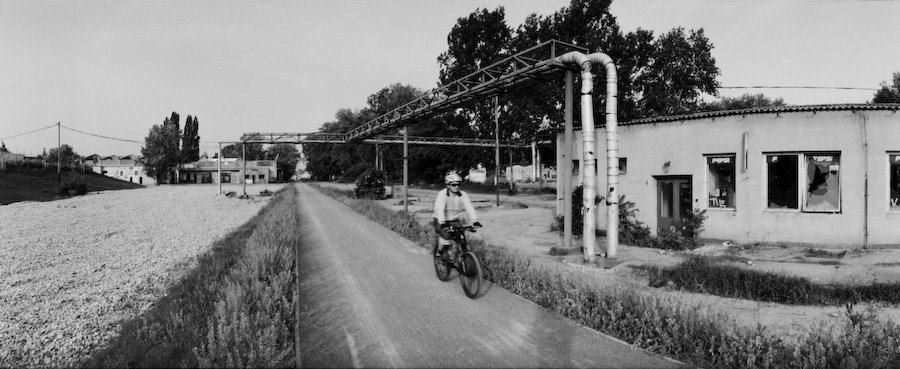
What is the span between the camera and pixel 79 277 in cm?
953

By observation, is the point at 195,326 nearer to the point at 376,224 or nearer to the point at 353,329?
the point at 353,329

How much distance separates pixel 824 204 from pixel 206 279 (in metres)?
14.1

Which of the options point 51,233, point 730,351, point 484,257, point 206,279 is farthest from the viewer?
point 51,233

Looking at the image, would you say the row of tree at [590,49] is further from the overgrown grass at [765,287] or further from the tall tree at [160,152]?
the tall tree at [160,152]

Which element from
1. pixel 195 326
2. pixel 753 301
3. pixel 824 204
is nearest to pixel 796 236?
pixel 824 204

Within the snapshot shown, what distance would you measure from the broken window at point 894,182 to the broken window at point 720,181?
325cm

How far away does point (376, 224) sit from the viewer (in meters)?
17.0

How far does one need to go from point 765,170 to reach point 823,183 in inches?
49.9

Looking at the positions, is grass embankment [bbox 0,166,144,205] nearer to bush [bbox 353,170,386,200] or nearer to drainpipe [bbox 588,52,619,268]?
bush [bbox 353,170,386,200]

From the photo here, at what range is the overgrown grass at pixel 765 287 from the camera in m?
6.41

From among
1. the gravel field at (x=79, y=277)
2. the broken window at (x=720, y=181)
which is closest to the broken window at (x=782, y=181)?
the broken window at (x=720, y=181)

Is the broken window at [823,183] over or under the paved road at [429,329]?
over

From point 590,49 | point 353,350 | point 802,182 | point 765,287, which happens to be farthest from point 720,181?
point 590,49

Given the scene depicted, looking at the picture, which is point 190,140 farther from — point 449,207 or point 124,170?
point 449,207
